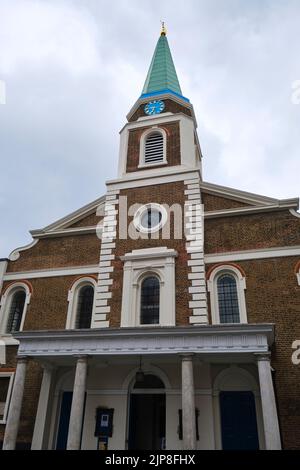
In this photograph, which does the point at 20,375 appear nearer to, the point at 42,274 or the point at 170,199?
the point at 42,274

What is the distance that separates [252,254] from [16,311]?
10698 mm

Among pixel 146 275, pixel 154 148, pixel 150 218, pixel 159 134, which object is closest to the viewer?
pixel 146 275

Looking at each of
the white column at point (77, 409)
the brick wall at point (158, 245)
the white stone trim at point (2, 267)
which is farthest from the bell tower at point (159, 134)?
the white column at point (77, 409)

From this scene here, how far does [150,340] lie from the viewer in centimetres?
1197

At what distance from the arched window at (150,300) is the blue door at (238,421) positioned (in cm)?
372

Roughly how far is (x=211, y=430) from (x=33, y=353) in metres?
6.51

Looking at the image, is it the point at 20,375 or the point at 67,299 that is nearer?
the point at 20,375

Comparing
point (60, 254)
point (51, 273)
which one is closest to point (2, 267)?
point (51, 273)

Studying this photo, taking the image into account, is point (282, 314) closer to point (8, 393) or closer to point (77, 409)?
point (77, 409)

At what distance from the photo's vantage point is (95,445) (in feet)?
Result: 42.9

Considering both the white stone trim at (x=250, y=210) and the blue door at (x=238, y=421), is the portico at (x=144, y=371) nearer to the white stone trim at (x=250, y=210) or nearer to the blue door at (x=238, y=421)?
the blue door at (x=238, y=421)

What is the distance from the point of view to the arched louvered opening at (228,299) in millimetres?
14122

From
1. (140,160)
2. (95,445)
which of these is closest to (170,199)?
(140,160)

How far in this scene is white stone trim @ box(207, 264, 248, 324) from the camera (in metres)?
14.0
